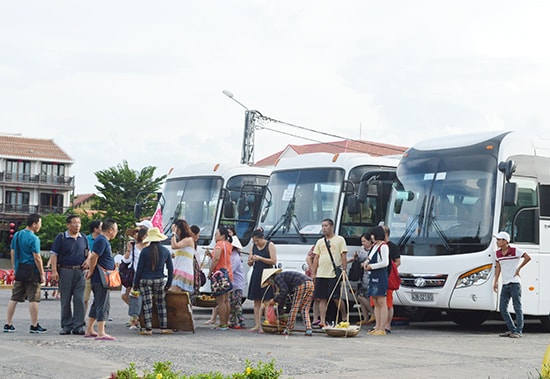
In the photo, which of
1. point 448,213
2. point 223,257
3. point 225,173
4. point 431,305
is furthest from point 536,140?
point 225,173

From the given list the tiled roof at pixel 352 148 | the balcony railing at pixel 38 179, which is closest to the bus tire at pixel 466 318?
the tiled roof at pixel 352 148

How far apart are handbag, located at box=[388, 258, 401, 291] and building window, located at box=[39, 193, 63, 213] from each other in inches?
3072

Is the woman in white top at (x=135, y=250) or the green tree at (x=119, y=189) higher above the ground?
the green tree at (x=119, y=189)

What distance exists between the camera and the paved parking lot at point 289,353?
10148mm

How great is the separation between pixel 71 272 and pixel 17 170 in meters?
78.3

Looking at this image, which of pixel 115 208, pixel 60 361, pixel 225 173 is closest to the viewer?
pixel 60 361

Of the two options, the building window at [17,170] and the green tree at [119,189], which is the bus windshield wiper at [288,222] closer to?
the green tree at [119,189]

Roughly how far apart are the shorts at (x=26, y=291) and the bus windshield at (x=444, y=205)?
6335mm

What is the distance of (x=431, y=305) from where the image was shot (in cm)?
1566

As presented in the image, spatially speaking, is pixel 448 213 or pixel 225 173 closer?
pixel 448 213

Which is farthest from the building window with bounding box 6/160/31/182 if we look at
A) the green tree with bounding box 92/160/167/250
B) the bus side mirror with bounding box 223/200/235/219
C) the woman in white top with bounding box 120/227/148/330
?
the woman in white top with bounding box 120/227/148/330

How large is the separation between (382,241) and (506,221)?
2201mm

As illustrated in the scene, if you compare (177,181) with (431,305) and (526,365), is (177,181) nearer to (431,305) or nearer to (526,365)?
(431,305)

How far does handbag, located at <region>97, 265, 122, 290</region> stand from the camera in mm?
13195
